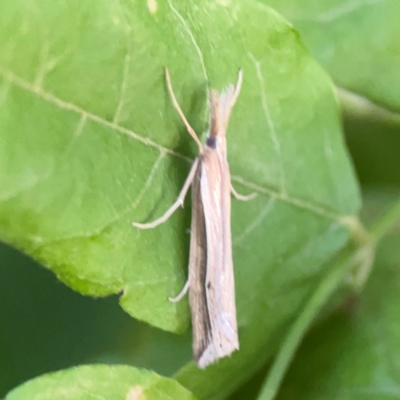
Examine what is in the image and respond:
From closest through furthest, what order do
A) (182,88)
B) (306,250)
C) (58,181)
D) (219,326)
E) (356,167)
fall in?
(58,181)
(182,88)
(219,326)
(306,250)
(356,167)

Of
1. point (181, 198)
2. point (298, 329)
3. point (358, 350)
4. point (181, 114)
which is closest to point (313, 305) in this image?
point (298, 329)

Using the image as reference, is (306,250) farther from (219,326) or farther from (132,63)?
(132,63)

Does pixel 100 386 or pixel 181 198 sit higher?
pixel 181 198

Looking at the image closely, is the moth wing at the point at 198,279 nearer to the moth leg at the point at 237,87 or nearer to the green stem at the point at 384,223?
the moth leg at the point at 237,87

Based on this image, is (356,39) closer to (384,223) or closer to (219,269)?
(384,223)

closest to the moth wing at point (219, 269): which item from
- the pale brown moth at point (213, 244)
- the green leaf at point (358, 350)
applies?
the pale brown moth at point (213, 244)

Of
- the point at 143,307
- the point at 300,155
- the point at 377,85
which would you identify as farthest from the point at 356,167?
the point at 143,307

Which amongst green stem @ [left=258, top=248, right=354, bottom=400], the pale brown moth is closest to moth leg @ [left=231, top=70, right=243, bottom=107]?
the pale brown moth
